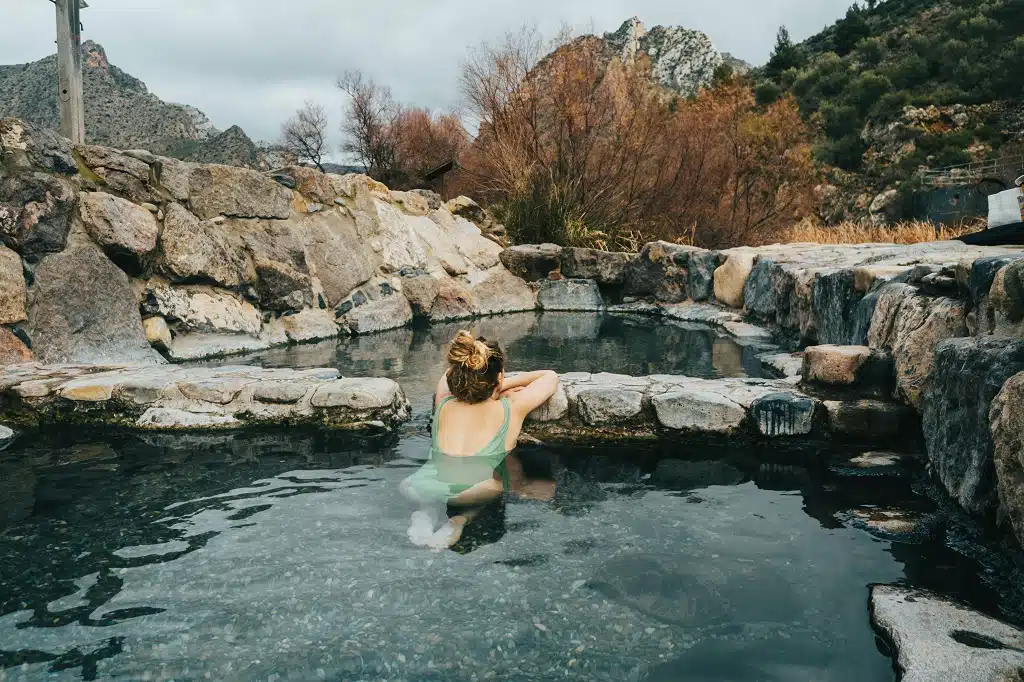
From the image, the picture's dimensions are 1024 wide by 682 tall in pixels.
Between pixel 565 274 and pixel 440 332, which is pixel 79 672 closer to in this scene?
pixel 440 332

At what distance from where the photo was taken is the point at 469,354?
2818 millimetres

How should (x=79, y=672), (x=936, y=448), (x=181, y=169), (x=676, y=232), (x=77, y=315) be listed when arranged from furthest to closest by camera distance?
(x=676, y=232)
(x=181, y=169)
(x=77, y=315)
(x=936, y=448)
(x=79, y=672)

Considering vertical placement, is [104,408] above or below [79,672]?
above

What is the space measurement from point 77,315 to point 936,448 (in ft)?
17.7

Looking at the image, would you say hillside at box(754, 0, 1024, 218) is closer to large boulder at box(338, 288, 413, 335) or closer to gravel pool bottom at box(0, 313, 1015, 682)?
large boulder at box(338, 288, 413, 335)

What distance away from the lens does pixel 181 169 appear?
642 cm

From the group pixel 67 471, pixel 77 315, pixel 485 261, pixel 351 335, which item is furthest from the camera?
pixel 485 261

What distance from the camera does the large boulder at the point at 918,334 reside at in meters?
3.09

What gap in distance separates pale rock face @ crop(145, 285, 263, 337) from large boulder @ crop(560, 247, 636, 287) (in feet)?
14.8

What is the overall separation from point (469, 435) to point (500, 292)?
6.51 m

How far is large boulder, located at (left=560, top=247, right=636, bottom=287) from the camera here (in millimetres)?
9539

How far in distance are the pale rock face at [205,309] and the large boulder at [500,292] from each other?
324 centimetres

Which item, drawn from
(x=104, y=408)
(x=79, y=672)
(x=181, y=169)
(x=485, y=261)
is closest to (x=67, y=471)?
(x=104, y=408)

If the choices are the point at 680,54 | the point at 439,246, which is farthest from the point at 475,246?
the point at 680,54
